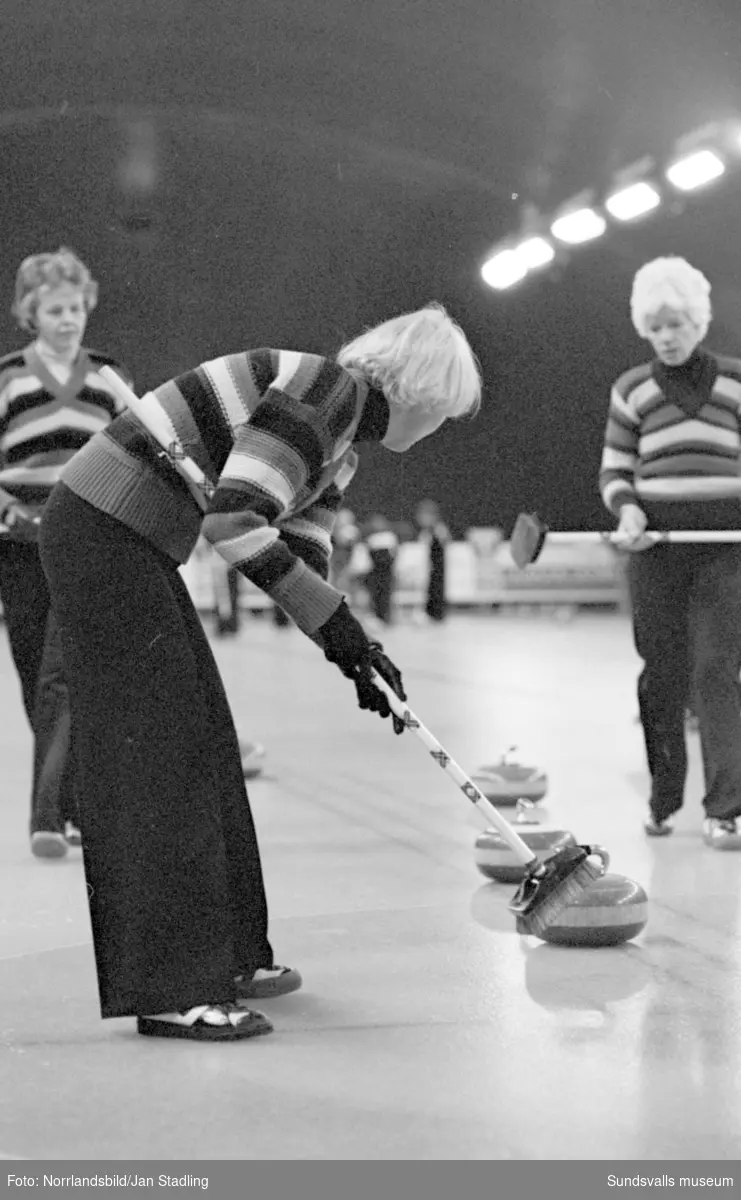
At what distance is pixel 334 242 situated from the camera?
402cm

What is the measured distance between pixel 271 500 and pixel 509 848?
131cm

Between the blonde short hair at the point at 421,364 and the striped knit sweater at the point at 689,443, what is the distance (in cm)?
165

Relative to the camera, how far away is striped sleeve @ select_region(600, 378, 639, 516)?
3.85m

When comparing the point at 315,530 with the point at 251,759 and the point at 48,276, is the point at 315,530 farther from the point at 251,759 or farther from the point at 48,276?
the point at 251,759

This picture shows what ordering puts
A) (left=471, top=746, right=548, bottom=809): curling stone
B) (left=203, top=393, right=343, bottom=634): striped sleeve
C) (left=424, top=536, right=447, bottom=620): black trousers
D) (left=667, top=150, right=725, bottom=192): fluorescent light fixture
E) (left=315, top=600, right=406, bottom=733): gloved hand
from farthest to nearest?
1. (left=424, top=536, right=447, bottom=620): black trousers
2. (left=667, top=150, right=725, bottom=192): fluorescent light fixture
3. (left=471, top=746, right=548, bottom=809): curling stone
4. (left=315, top=600, right=406, bottom=733): gloved hand
5. (left=203, top=393, right=343, bottom=634): striped sleeve

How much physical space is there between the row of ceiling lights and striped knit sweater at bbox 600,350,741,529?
741 millimetres

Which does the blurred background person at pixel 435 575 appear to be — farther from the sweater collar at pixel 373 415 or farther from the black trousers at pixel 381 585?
the sweater collar at pixel 373 415

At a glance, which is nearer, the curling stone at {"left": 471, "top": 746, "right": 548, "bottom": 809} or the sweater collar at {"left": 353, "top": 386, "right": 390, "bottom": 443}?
the sweater collar at {"left": 353, "top": 386, "right": 390, "bottom": 443}

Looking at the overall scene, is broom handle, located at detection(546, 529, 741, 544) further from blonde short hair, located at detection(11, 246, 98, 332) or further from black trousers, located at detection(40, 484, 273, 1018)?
black trousers, located at detection(40, 484, 273, 1018)

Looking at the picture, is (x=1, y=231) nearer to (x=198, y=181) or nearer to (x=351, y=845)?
(x=198, y=181)

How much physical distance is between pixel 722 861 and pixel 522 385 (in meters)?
1.80

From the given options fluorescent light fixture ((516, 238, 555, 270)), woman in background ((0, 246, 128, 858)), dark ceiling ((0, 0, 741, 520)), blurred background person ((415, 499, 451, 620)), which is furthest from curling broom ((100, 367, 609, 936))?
blurred background person ((415, 499, 451, 620))

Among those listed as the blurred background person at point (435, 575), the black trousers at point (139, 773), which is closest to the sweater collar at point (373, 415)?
the black trousers at point (139, 773)

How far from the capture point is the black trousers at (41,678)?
3537 millimetres
